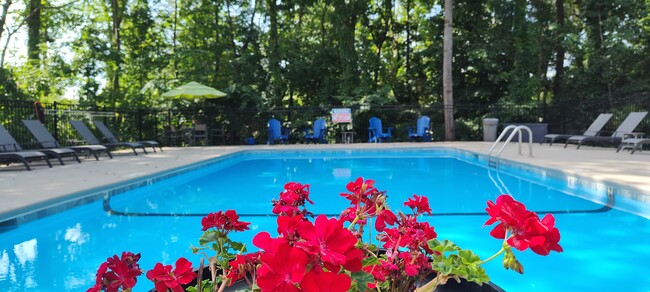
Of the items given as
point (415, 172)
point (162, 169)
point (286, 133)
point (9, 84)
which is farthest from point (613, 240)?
point (9, 84)

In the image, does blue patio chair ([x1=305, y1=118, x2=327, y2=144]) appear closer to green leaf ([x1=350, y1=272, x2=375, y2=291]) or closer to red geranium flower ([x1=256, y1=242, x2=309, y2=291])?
green leaf ([x1=350, y1=272, x2=375, y2=291])

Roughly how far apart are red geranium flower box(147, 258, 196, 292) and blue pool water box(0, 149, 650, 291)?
2086 mm

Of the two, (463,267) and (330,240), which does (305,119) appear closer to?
(463,267)

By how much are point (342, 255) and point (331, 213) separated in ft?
14.0

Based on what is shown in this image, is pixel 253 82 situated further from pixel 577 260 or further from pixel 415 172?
pixel 577 260

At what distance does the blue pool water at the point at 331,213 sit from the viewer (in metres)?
2.91

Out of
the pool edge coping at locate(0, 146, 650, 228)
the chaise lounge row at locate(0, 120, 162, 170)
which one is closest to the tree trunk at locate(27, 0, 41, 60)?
the chaise lounge row at locate(0, 120, 162, 170)

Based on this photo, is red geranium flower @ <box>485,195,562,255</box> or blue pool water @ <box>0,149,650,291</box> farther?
blue pool water @ <box>0,149,650,291</box>

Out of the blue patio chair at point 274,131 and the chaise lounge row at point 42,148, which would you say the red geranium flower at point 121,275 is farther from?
the blue patio chair at point 274,131

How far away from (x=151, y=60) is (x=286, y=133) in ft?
20.9

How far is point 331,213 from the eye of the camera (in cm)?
478

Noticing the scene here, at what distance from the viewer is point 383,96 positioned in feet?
50.2

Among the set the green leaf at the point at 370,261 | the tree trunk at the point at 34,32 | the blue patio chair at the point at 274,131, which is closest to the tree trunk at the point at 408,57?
the blue patio chair at the point at 274,131

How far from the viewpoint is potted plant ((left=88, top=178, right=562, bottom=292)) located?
53cm
